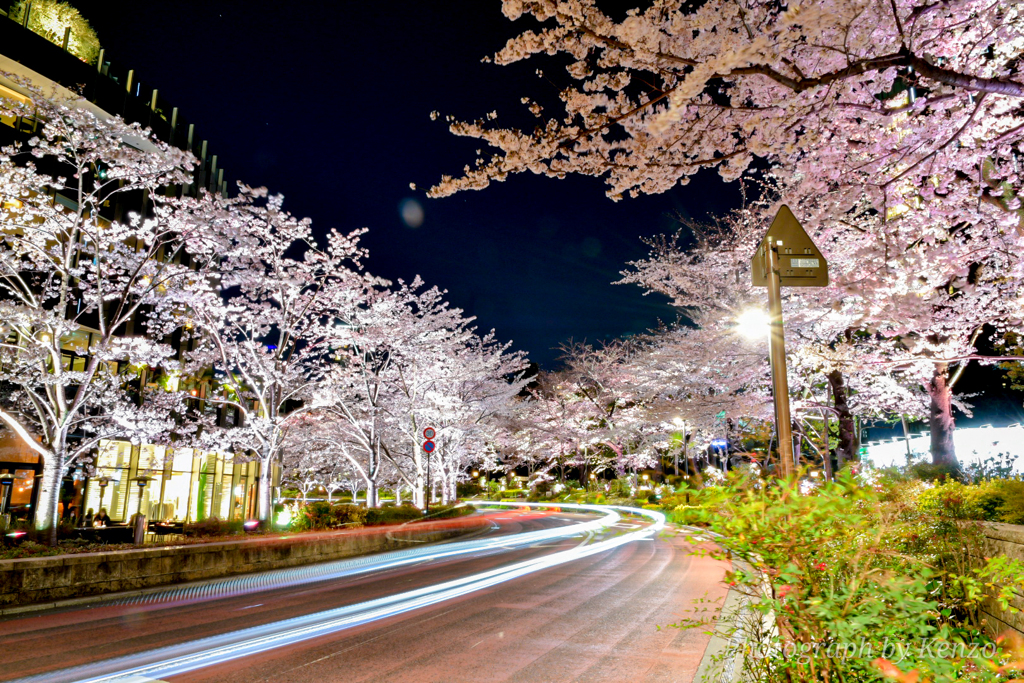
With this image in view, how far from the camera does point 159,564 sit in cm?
1241

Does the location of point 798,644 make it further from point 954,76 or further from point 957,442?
point 957,442

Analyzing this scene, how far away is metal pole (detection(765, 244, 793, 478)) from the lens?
196 inches

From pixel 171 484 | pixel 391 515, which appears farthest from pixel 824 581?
pixel 171 484

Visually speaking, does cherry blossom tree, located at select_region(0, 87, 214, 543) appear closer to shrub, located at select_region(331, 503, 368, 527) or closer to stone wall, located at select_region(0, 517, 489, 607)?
stone wall, located at select_region(0, 517, 489, 607)

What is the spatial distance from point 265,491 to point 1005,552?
65.1 ft

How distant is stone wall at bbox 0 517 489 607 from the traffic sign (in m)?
12.5

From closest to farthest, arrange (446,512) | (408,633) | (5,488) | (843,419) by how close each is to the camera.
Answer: (408,633), (843,419), (5,488), (446,512)

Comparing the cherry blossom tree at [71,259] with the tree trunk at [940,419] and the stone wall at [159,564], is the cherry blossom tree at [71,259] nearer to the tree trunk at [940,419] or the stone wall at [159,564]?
the stone wall at [159,564]

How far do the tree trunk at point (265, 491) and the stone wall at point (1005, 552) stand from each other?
19119 millimetres

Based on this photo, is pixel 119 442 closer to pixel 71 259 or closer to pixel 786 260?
pixel 71 259

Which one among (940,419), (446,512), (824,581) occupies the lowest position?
(446,512)

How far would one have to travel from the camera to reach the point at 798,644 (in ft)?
12.0

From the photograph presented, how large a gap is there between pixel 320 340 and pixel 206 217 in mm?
10523

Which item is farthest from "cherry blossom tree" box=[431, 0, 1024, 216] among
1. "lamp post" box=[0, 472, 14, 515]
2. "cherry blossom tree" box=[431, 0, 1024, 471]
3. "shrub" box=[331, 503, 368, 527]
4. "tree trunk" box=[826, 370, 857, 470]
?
"lamp post" box=[0, 472, 14, 515]
